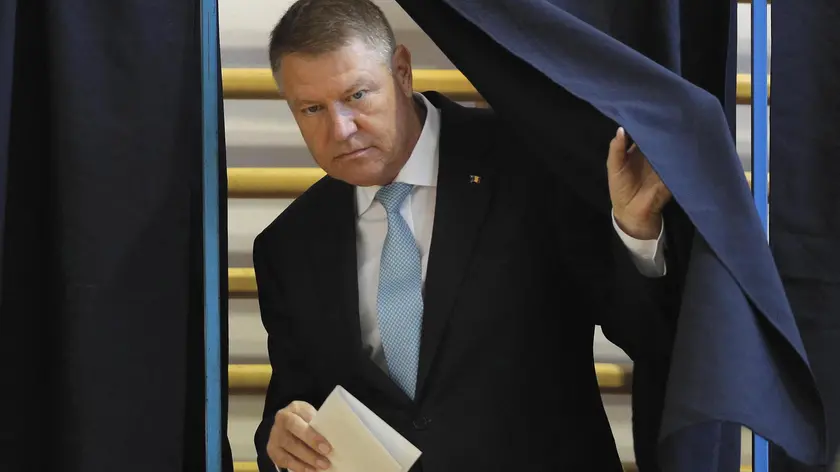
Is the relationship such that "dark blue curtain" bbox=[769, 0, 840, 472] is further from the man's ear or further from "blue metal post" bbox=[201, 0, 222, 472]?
"blue metal post" bbox=[201, 0, 222, 472]

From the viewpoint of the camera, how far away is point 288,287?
1785 mm

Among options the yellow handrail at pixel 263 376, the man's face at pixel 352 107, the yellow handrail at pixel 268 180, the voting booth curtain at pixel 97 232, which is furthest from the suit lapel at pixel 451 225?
the yellow handrail at pixel 263 376

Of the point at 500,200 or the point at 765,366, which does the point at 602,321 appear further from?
the point at 765,366

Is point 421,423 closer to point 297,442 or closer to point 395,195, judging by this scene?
point 297,442

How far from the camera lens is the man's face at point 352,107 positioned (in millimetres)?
1573

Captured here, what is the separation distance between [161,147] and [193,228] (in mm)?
193

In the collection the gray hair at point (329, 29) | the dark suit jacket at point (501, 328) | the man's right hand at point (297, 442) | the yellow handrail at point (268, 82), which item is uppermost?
the gray hair at point (329, 29)

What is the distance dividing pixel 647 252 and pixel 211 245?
2.58ft

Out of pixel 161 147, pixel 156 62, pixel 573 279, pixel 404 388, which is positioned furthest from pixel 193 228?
pixel 573 279

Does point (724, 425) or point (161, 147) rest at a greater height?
point (161, 147)

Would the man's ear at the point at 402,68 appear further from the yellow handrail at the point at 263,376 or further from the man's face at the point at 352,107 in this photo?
the yellow handrail at the point at 263,376

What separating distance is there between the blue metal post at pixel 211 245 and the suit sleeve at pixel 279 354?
0.37 feet

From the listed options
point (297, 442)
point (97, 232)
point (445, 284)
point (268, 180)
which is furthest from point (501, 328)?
point (268, 180)

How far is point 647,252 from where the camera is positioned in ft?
4.47
